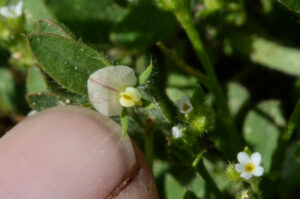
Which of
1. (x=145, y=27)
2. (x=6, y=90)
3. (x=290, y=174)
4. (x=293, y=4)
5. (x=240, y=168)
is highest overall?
(x=293, y=4)

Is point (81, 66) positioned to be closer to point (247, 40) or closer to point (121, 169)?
point (121, 169)

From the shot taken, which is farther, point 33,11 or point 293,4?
point 33,11

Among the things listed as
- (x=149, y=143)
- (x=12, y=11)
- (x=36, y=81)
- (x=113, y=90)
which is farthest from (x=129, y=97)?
(x=12, y=11)

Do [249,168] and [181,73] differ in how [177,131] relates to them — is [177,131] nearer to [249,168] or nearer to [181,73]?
[249,168]

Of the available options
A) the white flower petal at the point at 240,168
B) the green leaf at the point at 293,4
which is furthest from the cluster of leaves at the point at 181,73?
the white flower petal at the point at 240,168

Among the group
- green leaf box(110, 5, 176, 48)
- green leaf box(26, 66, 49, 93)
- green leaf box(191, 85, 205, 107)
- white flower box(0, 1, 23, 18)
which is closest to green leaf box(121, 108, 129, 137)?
green leaf box(191, 85, 205, 107)

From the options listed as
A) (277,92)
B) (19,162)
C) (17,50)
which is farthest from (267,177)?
(17,50)

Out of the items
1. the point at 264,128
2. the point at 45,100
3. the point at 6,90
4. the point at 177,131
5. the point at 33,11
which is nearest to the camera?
the point at 177,131
